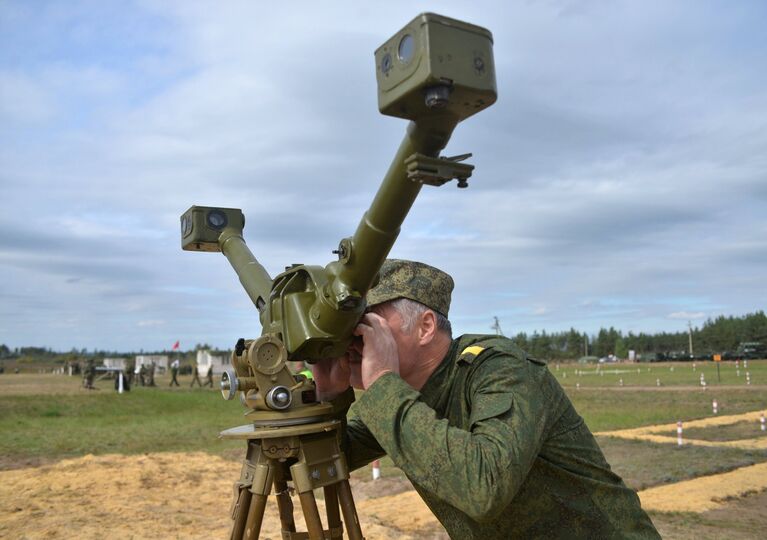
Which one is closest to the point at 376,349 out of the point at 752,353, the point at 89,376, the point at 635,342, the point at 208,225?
the point at 208,225

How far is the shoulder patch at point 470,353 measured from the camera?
2.54 meters

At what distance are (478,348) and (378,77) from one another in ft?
3.78

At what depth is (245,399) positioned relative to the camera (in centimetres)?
281

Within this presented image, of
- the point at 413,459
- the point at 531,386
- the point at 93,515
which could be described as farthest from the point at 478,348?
the point at 93,515

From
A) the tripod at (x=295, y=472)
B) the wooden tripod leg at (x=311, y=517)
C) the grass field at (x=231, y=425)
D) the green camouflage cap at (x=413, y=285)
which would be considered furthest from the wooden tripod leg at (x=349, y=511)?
the grass field at (x=231, y=425)

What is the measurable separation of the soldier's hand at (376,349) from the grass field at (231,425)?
20.3 feet

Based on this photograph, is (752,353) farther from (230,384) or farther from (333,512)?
(230,384)

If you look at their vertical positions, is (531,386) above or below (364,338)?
below

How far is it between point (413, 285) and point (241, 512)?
3.88 ft

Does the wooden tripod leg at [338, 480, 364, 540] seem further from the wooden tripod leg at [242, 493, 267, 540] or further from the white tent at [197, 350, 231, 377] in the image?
the white tent at [197, 350, 231, 377]

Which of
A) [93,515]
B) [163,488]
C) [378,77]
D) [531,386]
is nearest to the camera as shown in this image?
[378,77]

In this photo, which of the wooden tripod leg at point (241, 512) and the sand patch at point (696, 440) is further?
the sand patch at point (696, 440)

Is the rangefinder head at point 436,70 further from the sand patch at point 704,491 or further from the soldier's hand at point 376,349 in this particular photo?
the sand patch at point 704,491

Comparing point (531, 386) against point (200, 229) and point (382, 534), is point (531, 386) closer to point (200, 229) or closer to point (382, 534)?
point (200, 229)
